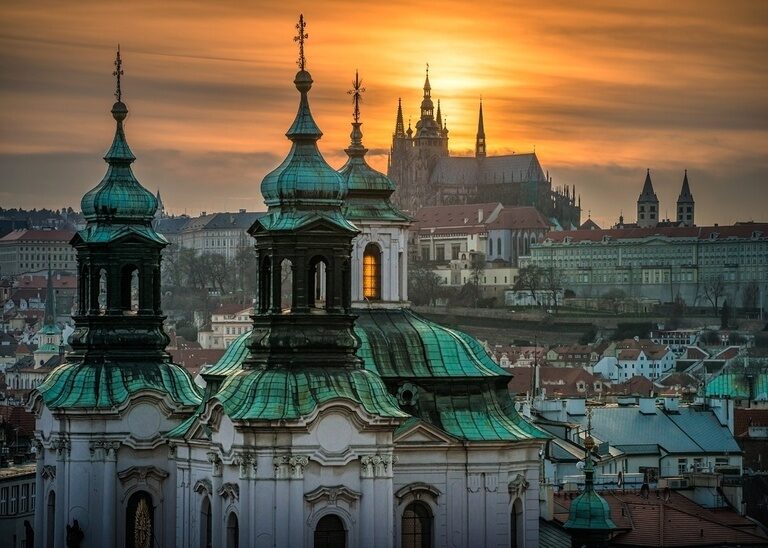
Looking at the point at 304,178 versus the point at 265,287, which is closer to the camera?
the point at 265,287

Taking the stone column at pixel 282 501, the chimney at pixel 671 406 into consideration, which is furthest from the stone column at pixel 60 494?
the chimney at pixel 671 406

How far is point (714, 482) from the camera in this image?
61812 millimetres

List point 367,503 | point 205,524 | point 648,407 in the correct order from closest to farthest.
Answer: point 367,503
point 205,524
point 648,407

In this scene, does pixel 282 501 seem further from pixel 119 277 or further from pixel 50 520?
pixel 119 277

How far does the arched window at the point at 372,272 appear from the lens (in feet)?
159

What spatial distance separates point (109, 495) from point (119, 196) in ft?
17.6

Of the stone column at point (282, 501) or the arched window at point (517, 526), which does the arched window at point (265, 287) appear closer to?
the stone column at point (282, 501)

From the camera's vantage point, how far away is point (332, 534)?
140ft

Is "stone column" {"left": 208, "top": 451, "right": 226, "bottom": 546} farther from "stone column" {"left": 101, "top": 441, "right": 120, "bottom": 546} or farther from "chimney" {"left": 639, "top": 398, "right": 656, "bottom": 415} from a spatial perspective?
"chimney" {"left": 639, "top": 398, "right": 656, "bottom": 415}

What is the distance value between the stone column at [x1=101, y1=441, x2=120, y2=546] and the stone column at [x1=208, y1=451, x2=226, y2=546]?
15.4 feet

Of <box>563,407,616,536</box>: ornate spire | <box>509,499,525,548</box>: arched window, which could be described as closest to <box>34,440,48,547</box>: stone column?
<box>509,499,525,548</box>: arched window

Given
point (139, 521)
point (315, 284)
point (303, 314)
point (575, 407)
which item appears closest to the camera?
point (303, 314)

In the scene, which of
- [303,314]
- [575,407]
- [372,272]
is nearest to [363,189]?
[372,272]

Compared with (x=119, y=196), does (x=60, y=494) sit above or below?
below
